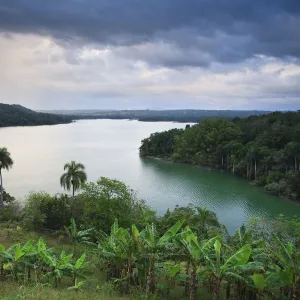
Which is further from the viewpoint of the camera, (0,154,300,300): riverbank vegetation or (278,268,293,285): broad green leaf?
(0,154,300,300): riverbank vegetation

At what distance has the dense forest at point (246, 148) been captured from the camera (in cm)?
5362

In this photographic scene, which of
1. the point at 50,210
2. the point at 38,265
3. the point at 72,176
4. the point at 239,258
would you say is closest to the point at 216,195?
the point at 72,176

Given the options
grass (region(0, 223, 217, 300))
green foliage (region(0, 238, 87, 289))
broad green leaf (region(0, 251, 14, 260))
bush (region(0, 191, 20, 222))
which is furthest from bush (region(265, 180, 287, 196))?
broad green leaf (region(0, 251, 14, 260))

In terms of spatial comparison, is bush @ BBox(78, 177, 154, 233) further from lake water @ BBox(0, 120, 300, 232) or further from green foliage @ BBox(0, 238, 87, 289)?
lake water @ BBox(0, 120, 300, 232)

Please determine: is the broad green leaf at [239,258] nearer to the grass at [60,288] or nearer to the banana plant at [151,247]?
the banana plant at [151,247]

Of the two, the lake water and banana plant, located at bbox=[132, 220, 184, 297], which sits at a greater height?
banana plant, located at bbox=[132, 220, 184, 297]

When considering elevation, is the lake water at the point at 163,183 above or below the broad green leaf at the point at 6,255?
below

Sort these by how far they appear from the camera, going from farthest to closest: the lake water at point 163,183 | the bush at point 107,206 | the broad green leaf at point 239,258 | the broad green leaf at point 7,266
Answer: the lake water at point 163,183 → the bush at point 107,206 → the broad green leaf at point 7,266 → the broad green leaf at point 239,258

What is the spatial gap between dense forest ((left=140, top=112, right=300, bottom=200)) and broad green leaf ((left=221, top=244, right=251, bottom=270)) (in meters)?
37.5

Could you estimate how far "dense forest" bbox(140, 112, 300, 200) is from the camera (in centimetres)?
5362

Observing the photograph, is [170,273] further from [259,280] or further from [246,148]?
[246,148]

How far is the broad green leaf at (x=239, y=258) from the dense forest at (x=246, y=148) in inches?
1475

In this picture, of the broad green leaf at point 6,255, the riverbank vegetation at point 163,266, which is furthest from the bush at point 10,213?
the broad green leaf at point 6,255

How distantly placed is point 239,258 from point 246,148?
5474 centimetres
